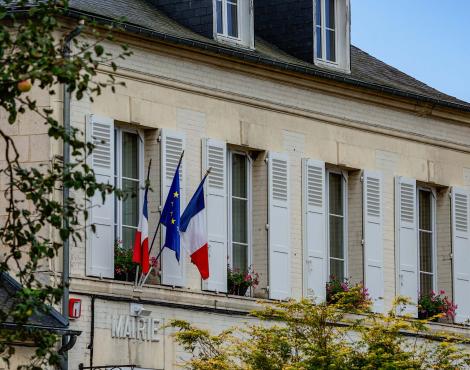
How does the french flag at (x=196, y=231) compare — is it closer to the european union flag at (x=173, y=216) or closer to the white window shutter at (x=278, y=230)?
the european union flag at (x=173, y=216)

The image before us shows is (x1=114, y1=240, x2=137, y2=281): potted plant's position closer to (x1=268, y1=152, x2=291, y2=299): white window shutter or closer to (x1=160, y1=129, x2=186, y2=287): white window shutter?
→ (x1=160, y1=129, x2=186, y2=287): white window shutter

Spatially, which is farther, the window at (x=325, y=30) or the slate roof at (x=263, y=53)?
the window at (x=325, y=30)

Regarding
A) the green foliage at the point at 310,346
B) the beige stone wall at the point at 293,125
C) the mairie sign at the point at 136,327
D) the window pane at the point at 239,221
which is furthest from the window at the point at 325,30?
the green foliage at the point at 310,346

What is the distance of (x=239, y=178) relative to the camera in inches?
1283

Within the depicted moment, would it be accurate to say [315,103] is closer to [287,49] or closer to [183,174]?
[287,49]

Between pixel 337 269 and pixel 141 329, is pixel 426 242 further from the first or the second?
pixel 141 329

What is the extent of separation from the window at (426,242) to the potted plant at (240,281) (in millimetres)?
4811

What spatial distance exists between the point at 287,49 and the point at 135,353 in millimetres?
7372

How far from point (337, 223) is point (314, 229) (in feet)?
3.40

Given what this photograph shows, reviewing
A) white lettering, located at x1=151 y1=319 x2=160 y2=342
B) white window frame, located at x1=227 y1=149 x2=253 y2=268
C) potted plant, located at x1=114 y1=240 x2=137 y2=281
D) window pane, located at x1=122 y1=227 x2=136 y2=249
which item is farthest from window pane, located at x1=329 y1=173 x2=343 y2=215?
potted plant, located at x1=114 y1=240 x2=137 y2=281

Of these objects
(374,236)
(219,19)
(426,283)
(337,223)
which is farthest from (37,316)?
(426,283)

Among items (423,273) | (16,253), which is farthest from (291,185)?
(16,253)

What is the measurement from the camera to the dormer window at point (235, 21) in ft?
107

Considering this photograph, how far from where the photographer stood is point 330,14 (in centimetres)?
3516
